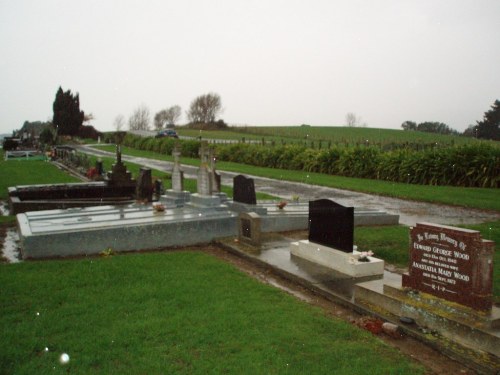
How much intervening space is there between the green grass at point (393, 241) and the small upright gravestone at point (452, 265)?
212 cm

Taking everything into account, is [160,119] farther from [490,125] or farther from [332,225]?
[332,225]

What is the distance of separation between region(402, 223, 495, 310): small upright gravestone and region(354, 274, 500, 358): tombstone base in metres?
0.11

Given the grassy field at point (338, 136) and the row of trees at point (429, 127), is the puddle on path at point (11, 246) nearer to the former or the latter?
the grassy field at point (338, 136)

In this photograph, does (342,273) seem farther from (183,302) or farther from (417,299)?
(183,302)

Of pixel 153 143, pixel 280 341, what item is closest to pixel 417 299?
pixel 280 341

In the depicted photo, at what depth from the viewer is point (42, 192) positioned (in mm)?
15945

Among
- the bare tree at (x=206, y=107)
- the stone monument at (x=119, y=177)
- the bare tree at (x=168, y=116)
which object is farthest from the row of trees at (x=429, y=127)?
the stone monument at (x=119, y=177)

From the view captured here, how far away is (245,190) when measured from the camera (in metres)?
12.5

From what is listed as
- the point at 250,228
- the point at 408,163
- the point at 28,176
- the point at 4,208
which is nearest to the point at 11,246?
the point at 250,228

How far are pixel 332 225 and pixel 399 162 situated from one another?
1700cm

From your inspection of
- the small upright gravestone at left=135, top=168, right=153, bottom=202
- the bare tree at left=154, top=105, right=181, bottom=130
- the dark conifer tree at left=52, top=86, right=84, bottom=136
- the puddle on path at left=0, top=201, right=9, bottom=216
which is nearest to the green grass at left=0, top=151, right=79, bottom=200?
the puddle on path at left=0, top=201, right=9, bottom=216

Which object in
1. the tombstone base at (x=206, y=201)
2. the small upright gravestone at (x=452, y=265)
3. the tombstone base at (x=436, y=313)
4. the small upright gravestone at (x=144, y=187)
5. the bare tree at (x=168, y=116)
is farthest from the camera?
the bare tree at (x=168, y=116)

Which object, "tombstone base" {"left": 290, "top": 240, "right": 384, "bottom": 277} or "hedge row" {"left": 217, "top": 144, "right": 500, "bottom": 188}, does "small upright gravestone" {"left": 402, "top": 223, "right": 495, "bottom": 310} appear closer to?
"tombstone base" {"left": 290, "top": 240, "right": 384, "bottom": 277}

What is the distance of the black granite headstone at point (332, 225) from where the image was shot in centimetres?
830
